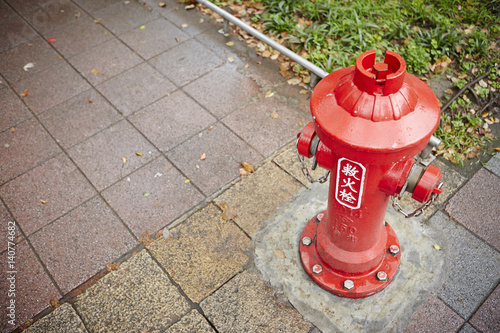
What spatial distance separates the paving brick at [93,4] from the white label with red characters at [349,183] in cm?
530

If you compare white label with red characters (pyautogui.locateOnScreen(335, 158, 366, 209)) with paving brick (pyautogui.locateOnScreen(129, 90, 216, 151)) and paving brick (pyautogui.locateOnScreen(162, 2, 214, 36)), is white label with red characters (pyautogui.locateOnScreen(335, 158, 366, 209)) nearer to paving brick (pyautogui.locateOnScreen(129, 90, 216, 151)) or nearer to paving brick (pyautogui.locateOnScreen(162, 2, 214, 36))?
paving brick (pyautogui.locateOnScreen(129, 90, 216, 151))

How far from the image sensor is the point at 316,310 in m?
2.81

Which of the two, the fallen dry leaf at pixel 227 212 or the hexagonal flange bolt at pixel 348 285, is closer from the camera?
the hexagonal flange bolt at pixel 348 285

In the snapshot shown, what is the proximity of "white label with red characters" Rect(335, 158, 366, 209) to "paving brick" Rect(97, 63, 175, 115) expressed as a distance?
9.42 feet

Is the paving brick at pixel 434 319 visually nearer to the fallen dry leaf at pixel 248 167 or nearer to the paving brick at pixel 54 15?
the fallen dry leaf at pixel 248 167

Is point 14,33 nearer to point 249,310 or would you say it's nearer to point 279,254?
point 279,254

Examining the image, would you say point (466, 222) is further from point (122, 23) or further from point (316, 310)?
point (122, 23)

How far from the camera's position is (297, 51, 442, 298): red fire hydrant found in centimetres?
190

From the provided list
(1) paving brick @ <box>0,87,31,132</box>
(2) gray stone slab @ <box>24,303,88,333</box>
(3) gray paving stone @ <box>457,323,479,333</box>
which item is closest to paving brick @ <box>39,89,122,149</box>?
(1) paving brick @ <box>0,87,31,132</box>

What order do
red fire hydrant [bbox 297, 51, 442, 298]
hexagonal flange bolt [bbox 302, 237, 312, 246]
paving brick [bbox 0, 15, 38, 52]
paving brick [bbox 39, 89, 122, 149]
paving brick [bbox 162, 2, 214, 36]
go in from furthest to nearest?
paving brick [bbox 162, 2, 214, 36] → paving brick [bbox 0, 15, 38, 52] → paving brick [bbox 39, 89, 122, 149] → hexagonal flange bolt [bbox 302, 237, 312, 246] → red fire hydrant [bbox 297, 51, 442, 298]

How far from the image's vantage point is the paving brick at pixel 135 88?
446cm

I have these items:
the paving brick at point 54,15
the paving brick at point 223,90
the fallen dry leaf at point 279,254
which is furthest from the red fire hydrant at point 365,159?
the paving brick at point 54,15

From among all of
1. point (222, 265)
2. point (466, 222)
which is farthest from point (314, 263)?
point (466, 222)

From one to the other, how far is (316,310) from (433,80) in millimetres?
3310
